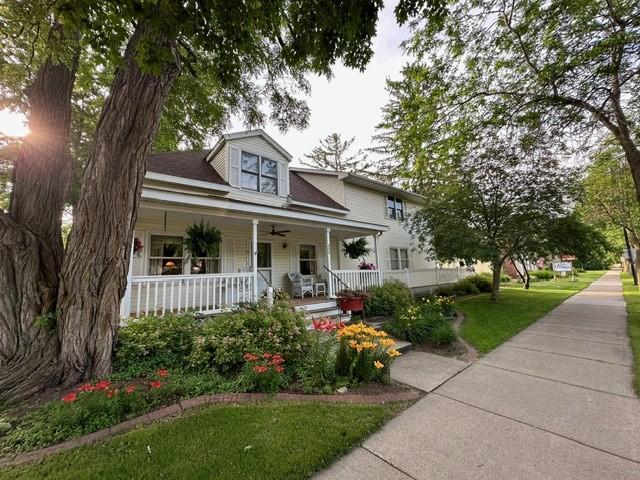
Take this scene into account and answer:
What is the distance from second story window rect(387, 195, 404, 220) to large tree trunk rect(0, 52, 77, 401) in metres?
12.6

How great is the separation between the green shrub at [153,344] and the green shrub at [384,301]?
17.0 feet

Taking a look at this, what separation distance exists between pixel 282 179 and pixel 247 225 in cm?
276

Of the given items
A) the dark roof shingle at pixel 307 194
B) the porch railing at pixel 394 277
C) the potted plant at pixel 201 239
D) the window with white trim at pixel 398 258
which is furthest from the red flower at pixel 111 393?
the window with white trim at pixel 398 258

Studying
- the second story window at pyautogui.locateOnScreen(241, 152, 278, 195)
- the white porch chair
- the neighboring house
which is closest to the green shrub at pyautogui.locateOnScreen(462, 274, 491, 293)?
the neighboring house

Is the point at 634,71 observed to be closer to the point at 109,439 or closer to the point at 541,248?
the point at 541,248

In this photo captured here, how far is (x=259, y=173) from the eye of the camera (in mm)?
9516

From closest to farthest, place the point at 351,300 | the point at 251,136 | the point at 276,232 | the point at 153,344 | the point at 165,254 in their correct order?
the point at 153,344, the point at 351,300, the point at 165,254, the point at 276,232, the point at 251,136

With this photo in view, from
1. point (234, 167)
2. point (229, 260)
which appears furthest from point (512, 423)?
point (234, 167)

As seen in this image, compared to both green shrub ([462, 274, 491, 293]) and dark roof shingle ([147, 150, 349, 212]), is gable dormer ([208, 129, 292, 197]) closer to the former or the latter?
dark roof shingle ([147, 150, 349, 212])

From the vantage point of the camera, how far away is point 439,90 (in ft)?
22.8

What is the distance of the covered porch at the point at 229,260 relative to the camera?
5848 mm

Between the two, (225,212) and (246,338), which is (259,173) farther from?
(246,338)

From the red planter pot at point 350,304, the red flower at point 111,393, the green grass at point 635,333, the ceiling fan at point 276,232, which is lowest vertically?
the green grass at point 635,333

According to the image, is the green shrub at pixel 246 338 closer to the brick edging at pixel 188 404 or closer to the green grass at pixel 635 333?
the brick edging at pixel 188 404
